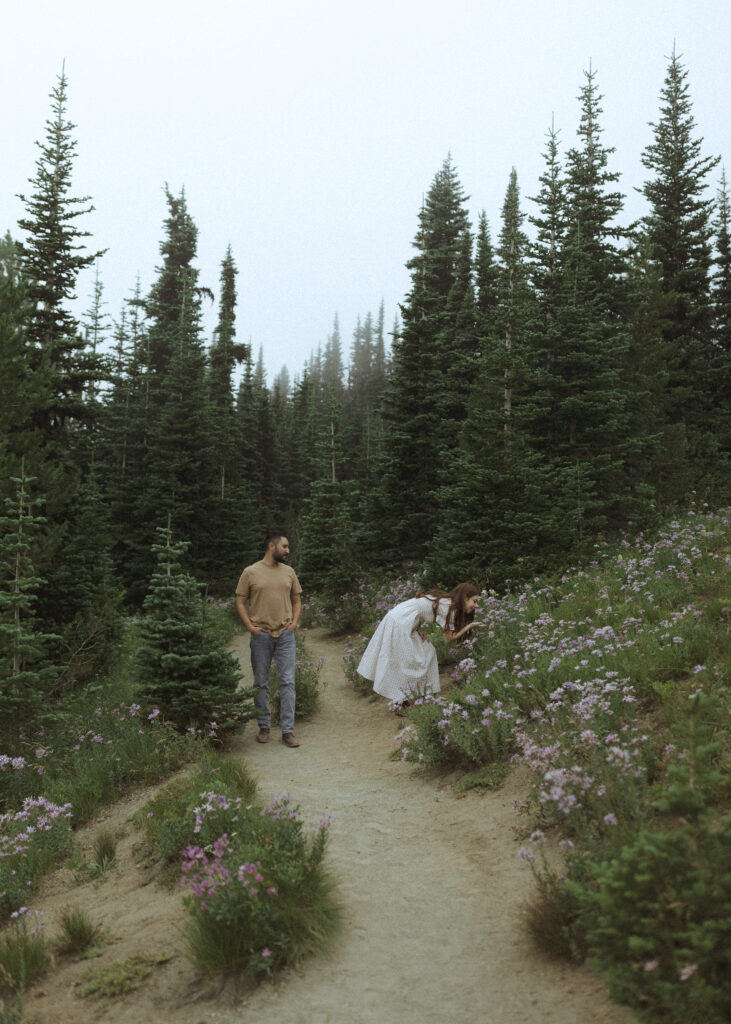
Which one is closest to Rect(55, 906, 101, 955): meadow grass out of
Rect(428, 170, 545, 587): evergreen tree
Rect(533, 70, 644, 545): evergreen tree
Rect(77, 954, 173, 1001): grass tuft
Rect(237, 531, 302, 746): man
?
Rect(77, 954, 173, 1001): grass tuft

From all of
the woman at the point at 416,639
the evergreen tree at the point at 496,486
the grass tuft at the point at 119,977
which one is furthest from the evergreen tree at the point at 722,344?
the grass tuft at the point at 119,977

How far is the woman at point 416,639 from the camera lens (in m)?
8.94

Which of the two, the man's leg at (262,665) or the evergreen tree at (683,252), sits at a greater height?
the evergreen tree at (683,252)

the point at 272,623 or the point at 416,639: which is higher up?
the point at 272,623

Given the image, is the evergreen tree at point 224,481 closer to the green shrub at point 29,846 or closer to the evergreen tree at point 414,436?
the evergreen tree at point 414,436

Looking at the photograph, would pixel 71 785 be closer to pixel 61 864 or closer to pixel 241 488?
pixel 61 864

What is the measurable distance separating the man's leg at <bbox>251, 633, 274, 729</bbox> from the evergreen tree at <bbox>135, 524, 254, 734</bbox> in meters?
0.16

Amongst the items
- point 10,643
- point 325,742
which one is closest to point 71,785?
point 10,643

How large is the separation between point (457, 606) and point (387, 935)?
5.24 meters

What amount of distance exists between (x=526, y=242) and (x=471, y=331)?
6.64m

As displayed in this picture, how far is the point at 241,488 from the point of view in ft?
105

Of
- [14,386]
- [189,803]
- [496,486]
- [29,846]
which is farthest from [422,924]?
[14,386]

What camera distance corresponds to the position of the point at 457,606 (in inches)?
350

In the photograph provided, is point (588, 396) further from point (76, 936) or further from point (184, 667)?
point (76, 936)
